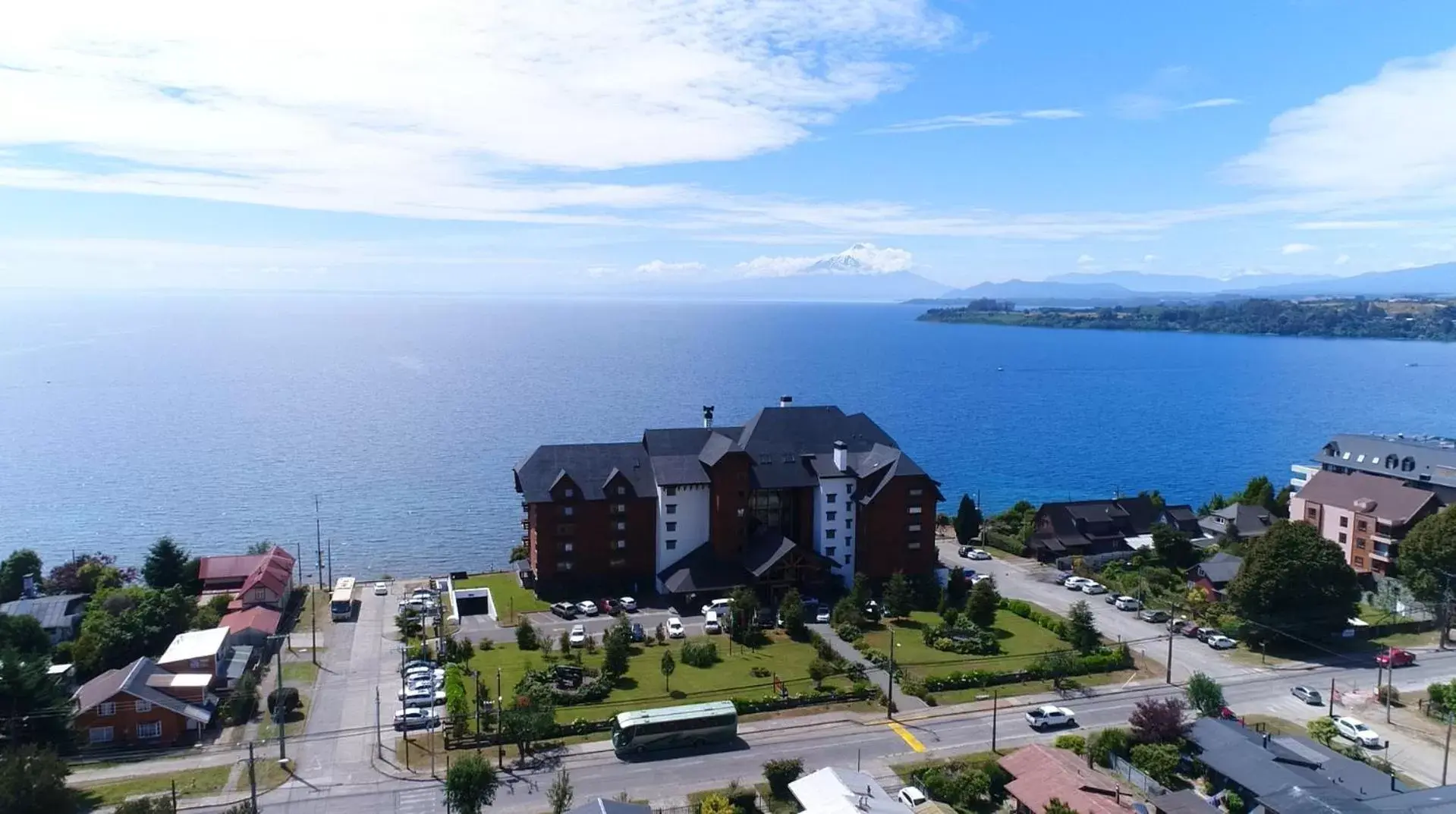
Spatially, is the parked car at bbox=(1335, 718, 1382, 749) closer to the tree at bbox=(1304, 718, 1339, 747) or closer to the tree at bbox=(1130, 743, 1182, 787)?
the tree at bbox=(1304, 718, 1339, 747)

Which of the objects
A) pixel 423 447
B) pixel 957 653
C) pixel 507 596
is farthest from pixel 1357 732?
pixel 423 447

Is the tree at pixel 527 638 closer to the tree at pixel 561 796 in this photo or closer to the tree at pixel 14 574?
the tree at pixel 561 796

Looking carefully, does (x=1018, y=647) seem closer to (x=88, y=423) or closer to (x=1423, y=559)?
(x=1423, y=559)

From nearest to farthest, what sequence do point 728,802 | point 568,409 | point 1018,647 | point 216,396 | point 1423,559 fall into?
point 728,802 < point 1018,647 < point 1423,559 < point 568,409 < point 216,396

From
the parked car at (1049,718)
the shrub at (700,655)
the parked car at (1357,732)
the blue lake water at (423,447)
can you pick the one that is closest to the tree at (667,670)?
the shrub at (700,655)

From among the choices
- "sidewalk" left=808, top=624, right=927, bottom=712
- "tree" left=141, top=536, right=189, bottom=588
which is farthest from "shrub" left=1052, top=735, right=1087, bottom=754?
"tree" left=141, top=536, right=189, bottom=588

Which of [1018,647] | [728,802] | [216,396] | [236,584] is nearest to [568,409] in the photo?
[216,396]

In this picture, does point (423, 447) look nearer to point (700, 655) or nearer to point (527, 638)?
point (527, 638)
